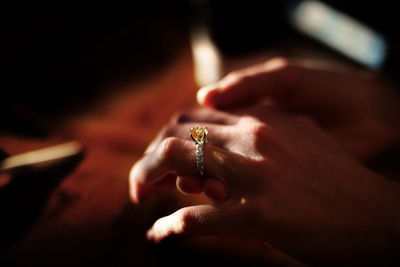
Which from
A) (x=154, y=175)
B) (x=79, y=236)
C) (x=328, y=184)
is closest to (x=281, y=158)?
(x=328, y=184)

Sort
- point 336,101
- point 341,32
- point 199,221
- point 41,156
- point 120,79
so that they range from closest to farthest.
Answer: point 199,221 < point 41,156 < point 336,101 < point 120,79 < point 341,32

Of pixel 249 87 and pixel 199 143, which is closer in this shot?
pixel 199 143

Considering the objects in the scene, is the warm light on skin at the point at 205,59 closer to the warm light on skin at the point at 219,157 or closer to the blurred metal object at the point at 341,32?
the blurred metal object at the point at 341,32

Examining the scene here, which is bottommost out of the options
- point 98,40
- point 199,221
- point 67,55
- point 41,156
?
point 199,221

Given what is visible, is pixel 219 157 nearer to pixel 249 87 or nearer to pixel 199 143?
pixel 199 143

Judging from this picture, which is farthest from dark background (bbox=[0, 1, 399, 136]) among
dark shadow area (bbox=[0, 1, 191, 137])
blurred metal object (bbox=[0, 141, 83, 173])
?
blurred metal object (bbox=[0, 141, 83, 173])

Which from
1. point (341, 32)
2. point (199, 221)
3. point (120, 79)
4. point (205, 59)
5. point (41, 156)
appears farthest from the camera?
point (341, 32)

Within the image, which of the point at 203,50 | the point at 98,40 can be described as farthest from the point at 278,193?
the point at 98,40
